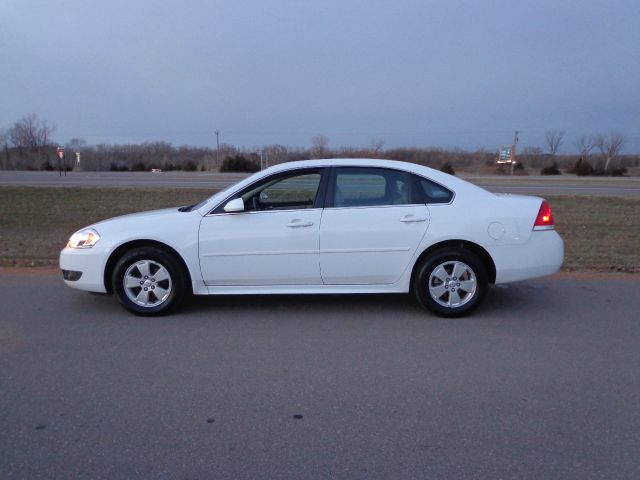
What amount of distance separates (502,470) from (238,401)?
176 centimetres

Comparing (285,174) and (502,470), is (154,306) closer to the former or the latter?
(285,174)

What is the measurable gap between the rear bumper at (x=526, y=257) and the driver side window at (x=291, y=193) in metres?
1.93

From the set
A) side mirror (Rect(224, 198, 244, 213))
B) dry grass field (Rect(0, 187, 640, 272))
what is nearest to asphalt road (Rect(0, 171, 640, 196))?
dry grass field (Rect(0, 187, 640, 272))

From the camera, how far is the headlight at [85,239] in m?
5.74

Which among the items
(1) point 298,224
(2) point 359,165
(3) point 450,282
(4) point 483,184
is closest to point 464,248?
(3) point 450,282

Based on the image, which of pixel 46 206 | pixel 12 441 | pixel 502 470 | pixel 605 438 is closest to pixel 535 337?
pixel 605 438

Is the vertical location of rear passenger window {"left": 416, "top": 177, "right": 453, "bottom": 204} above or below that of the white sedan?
above

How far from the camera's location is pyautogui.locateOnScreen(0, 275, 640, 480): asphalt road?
315 cm

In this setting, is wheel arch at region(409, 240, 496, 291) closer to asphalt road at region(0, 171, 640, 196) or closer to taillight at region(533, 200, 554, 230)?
taillight at region(533, 200, 554, 230)

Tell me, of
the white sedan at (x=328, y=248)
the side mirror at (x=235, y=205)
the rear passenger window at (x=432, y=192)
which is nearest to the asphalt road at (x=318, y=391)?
the white sedan at (x=328, y=248)

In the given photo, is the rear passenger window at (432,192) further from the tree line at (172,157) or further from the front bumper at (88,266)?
the tree line at (172,157)

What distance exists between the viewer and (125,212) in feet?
52.9

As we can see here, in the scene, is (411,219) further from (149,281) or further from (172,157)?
(172,157)

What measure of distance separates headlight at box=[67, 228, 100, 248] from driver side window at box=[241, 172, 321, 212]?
61.1 inches
